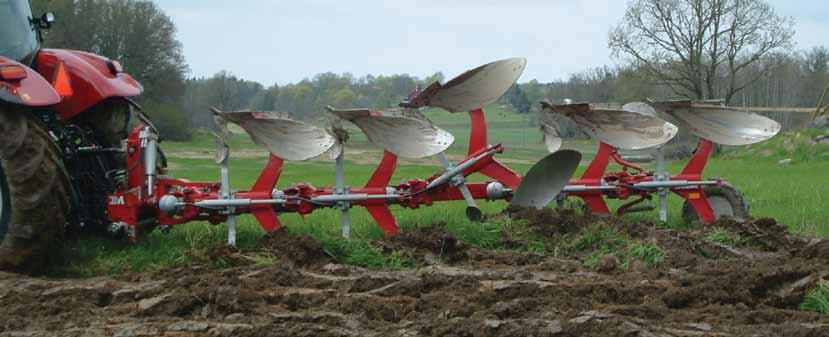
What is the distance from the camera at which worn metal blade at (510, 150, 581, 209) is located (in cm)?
686

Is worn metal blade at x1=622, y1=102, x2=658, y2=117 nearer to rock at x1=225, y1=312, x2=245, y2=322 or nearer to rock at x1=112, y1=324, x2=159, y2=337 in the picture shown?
rock at x1=225, y1=312, x2=245, y2=322

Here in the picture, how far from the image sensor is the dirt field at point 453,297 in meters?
3.91

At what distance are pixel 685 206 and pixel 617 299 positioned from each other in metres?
3.60

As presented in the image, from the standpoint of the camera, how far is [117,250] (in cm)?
638

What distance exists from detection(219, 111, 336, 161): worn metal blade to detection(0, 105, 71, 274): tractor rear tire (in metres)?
1.30

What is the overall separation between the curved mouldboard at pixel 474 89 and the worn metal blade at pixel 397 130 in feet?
0.73

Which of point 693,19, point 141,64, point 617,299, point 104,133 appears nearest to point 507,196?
point 617,299

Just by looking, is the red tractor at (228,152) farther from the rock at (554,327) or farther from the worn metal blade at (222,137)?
the rock at (554,327)

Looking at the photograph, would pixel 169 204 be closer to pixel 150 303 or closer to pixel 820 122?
pixel 150 303

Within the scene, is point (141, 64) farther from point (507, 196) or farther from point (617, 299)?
point (617, 299)

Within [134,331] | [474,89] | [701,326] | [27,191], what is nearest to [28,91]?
[27,191]

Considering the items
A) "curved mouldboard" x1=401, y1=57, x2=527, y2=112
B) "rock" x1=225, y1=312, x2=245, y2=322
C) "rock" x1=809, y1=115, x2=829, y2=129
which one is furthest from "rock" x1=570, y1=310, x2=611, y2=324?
"rock" x1=809, y1=115, x2=829, y2=129

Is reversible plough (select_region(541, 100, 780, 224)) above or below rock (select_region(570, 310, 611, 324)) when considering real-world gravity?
above

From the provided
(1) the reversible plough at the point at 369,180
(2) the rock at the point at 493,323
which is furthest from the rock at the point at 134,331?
(1) the reversible plough at the point at 369,180
